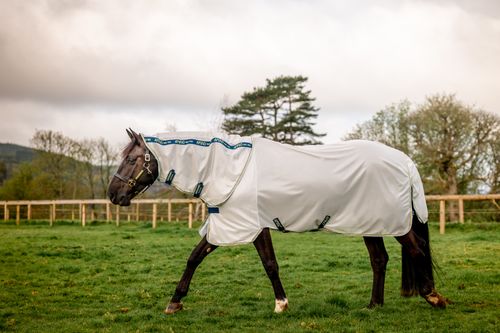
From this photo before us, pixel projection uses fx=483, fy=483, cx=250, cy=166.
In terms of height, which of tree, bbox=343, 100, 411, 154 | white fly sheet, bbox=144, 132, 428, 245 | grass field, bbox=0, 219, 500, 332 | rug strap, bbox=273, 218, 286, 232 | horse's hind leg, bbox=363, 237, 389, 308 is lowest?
grass field, bbox=0, 219, 500, 332

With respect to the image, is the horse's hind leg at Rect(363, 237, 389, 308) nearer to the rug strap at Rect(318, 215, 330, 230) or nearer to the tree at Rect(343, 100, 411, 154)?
the rug strap at Rect(318, 215, 330, 230)

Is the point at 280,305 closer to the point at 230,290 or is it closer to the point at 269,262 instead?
the point at 269,262

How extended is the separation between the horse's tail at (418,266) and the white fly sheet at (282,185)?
28 cm

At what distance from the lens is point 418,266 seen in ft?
21.5

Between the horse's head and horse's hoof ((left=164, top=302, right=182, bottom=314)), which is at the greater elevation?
the horse's head

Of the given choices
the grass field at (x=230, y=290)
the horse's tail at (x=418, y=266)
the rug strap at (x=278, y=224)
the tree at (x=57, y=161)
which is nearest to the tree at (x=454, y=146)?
the grass field at (x=230, y=290)

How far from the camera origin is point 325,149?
22.6 feet

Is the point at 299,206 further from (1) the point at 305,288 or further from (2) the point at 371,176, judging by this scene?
(1) the point at 305,288

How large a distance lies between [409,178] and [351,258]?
4.86 meters

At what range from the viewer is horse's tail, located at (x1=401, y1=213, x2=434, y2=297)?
652 cm

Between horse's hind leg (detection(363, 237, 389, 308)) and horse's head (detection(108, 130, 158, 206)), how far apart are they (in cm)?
326

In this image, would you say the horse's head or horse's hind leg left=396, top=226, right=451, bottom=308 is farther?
the horse's head

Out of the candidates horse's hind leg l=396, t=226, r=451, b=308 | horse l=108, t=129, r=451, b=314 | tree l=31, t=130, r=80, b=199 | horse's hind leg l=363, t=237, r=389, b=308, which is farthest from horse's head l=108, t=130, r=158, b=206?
tree l=31, t=130, r=80, b=199

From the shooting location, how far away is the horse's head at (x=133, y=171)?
6.55 m
